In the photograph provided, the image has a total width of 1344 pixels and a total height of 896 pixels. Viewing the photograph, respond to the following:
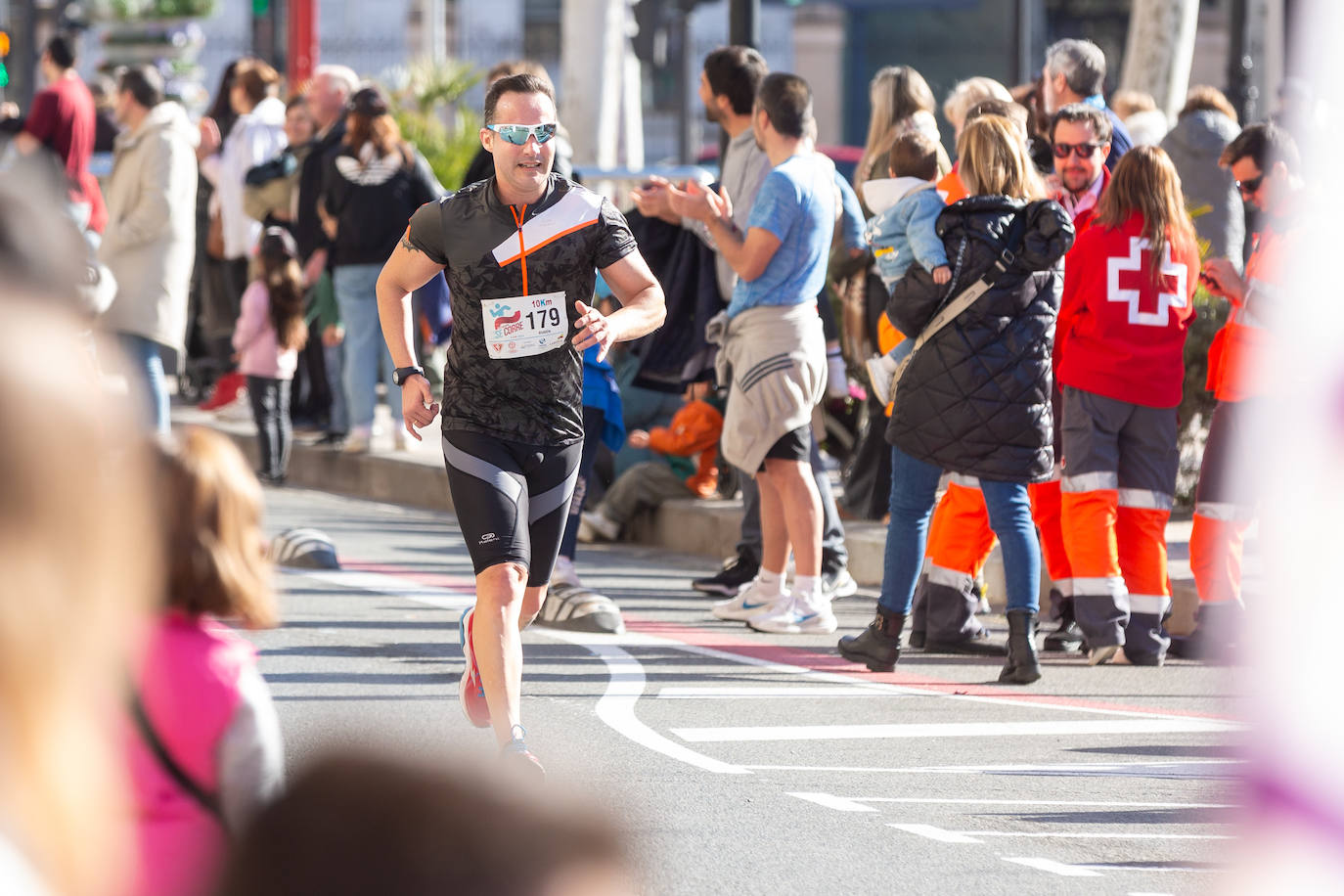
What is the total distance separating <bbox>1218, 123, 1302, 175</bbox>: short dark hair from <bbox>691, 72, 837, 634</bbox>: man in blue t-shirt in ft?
4.93

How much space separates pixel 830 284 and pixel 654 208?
2362mm

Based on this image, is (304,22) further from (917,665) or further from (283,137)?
(917,665)

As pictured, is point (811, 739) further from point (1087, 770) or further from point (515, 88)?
point (515, 88)

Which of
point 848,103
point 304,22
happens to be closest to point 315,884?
point 304,22

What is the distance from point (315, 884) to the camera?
1.59 metres

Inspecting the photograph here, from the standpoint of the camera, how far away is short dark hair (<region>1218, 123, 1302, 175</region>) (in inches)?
304

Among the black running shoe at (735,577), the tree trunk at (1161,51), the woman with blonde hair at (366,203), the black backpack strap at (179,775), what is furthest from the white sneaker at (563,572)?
the tree trunk at (1161,51)

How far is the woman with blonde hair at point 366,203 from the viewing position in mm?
11906

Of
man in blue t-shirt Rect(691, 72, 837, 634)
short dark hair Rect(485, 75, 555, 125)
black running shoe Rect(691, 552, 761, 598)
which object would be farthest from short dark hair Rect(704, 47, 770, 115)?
short dark hair Rect(485, 75, 555, 125)

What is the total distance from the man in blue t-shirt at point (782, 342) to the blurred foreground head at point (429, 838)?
20.9 ft

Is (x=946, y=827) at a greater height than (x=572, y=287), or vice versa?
(x=572, y=287)

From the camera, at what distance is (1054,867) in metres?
5.07

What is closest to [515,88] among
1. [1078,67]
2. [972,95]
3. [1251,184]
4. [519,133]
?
[519,133]

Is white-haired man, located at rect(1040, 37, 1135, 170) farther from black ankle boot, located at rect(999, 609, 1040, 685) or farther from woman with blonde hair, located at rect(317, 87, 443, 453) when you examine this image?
woman with blonde hair, located at rect(317, 87, 443, 453)
